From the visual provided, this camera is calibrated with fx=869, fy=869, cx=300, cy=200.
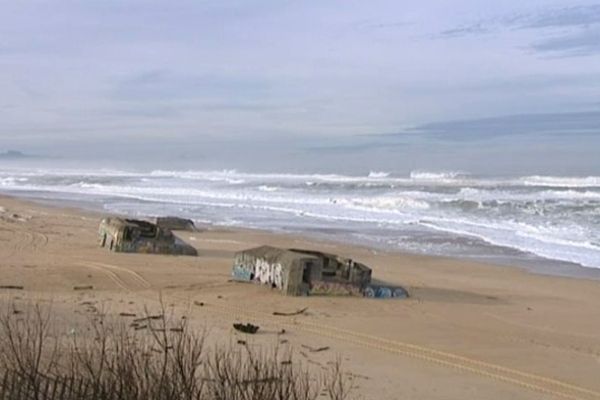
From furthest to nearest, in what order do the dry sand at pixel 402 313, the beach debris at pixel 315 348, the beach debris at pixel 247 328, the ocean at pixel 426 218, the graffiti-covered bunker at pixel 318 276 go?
Answer: the ocean at pixel 426 218 → the graffiti-covered bunker at pixel 318 276 → the beach debris at pixel 247 328 → the beach debris at pixel 315 348 → the dry sand at pixel 402 313

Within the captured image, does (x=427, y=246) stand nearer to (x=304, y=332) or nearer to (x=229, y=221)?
(x=229, y=221)

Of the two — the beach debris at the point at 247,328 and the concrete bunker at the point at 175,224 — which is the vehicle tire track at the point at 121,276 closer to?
the beach debris at the point at 247,328

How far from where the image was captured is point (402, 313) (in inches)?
487

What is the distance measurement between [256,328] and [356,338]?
121 centimetres

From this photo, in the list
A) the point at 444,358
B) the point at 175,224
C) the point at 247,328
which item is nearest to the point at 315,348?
the point at 247,328

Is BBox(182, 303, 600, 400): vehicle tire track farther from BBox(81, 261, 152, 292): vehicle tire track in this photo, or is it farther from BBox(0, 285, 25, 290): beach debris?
BBox(0, 285, 25, 290): beach debris

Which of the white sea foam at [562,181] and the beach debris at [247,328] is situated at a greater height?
the white sea foam at [562,181]

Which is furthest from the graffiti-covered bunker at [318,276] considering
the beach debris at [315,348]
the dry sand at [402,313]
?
the beach debris at [315,348]

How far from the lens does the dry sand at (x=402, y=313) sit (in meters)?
8.93

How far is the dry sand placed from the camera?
8.93 m

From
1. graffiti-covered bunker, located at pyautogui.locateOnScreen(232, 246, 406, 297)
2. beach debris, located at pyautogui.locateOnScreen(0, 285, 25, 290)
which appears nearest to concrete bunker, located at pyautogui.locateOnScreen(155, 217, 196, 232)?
graffiti-covered bunker, located at pyautogui.locateOnScreen(232, 246, 406, 297)

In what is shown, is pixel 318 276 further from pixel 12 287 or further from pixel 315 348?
pixel 12 287

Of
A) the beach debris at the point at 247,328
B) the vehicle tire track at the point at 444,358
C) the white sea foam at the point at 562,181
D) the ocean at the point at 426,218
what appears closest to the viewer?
the vehicle tire track at the point at 444,358

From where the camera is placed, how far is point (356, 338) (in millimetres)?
10430
